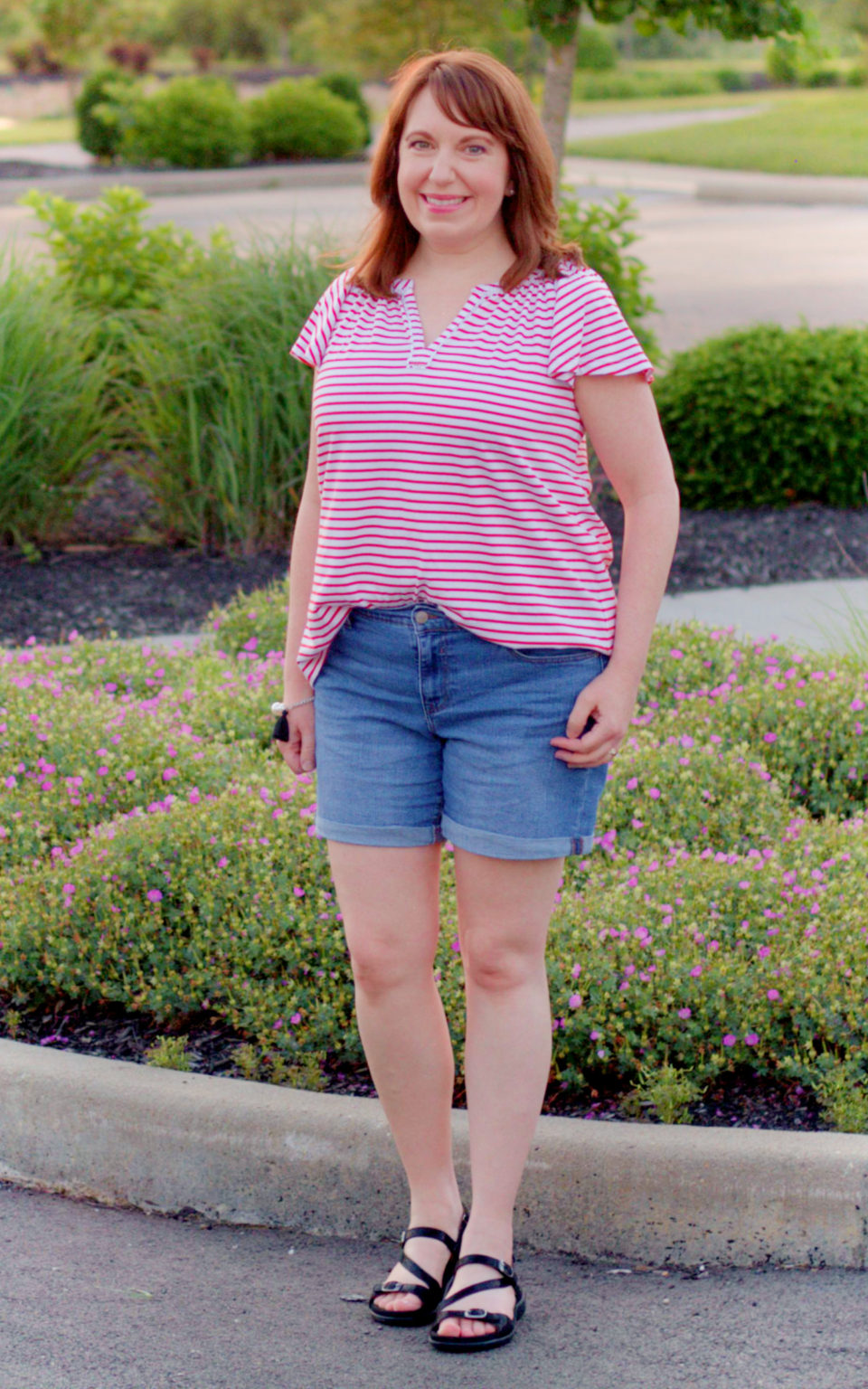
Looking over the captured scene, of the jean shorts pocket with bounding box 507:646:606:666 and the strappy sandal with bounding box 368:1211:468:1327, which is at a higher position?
the jean shorts pocket with bounding box 507:646:606:666

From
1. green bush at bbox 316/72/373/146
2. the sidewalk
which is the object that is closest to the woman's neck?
the sidewalk

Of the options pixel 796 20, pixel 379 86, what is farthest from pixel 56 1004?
pixel 379 86

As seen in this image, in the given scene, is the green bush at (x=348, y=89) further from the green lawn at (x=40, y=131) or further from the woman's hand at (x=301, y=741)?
the woman's hand at (x=301, y=741)

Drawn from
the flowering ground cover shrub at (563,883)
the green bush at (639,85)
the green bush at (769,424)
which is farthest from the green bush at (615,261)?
the green bush at (639,85)

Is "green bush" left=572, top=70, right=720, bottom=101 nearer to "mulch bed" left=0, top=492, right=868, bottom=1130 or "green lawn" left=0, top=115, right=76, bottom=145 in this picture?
"green lawn" left=0, top=115, right=76, bottom=145

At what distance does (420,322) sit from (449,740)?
625 millimetres

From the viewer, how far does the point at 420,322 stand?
2.31m

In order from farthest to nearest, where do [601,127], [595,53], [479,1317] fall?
[595,53]
[601,127]
[479,1317]

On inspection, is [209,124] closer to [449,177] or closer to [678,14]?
[678,14]

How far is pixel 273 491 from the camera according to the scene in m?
6.62

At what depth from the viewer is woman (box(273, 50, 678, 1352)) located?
2.23m

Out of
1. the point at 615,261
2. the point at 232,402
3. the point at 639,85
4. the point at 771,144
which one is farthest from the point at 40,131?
the point at 232,402

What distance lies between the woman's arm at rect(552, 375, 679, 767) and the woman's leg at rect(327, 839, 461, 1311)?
0.34m

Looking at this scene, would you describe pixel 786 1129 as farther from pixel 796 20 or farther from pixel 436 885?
pixel 796 20
